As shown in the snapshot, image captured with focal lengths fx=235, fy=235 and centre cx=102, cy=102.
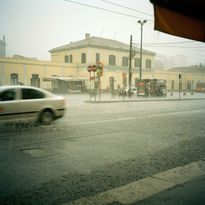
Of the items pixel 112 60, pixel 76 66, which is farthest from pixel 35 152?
pixel 112 60

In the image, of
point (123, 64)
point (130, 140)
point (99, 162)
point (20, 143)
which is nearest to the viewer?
point (99, 162)

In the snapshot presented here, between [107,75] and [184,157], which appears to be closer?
[184,157]

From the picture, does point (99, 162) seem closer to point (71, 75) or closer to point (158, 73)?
point (71, 75)

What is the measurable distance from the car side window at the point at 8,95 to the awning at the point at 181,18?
599 cm

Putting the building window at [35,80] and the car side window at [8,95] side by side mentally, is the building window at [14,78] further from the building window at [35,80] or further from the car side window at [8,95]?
the car side window at [8,95]

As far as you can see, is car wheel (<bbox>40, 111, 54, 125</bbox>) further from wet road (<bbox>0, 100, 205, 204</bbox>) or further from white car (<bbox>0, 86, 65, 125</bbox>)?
wet road (<bbox>0, 100, 205, 204</bbox>)

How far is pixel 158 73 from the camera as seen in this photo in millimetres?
60469

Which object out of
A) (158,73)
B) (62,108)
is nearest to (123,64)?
(158,73)

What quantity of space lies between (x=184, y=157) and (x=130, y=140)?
180cm

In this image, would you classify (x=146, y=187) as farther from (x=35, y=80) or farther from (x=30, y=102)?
(x=35, y=80)

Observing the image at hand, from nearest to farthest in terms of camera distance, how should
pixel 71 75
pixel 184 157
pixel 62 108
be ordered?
pixel 184 157
pixel 62 108
pixel 71 75

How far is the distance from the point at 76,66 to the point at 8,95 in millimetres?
40220

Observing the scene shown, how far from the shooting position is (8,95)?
796cm

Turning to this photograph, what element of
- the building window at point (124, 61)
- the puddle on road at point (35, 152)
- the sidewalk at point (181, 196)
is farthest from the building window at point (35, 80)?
the sidewalk at point (181, 196)
